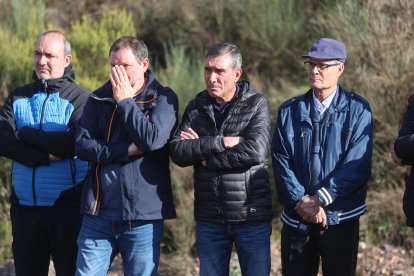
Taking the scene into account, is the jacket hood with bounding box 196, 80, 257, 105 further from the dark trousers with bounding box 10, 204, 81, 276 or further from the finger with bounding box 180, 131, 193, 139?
the dark trousers with bounding box 10, 204, 81, 276

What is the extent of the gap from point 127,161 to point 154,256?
62 cm

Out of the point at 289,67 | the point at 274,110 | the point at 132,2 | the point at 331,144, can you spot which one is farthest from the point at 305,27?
the point at 331,144

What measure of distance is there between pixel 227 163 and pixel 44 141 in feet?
4.27

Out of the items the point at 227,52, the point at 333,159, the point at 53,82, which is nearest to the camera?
the point at 333,159

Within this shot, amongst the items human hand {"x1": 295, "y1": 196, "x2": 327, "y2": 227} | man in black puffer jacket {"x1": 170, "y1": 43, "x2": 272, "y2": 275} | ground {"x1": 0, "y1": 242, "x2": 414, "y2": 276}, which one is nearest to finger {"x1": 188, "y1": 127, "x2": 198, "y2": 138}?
man in black puffer jacket {"x1": 170, "y1": 43, "x2": 272, "y2": 275}

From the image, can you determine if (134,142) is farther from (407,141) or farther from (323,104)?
(407,141)

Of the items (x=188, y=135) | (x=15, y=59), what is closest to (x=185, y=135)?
(x=188, y=135)

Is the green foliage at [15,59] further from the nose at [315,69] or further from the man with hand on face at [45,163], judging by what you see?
the nose at [315,69]

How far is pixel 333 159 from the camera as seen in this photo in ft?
15.3

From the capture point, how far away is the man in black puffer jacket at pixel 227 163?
15.3 ft

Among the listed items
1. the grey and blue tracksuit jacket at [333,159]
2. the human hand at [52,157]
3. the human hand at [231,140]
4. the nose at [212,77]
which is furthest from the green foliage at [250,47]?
the nose at [212,77]

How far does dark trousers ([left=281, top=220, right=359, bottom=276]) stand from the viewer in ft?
15.5

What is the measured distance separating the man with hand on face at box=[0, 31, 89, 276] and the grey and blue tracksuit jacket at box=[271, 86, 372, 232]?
1446 millimetres

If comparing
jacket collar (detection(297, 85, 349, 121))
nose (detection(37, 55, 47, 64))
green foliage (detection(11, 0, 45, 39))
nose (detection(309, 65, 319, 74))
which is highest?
green foliage (detection(11, 0, 45, 39))
